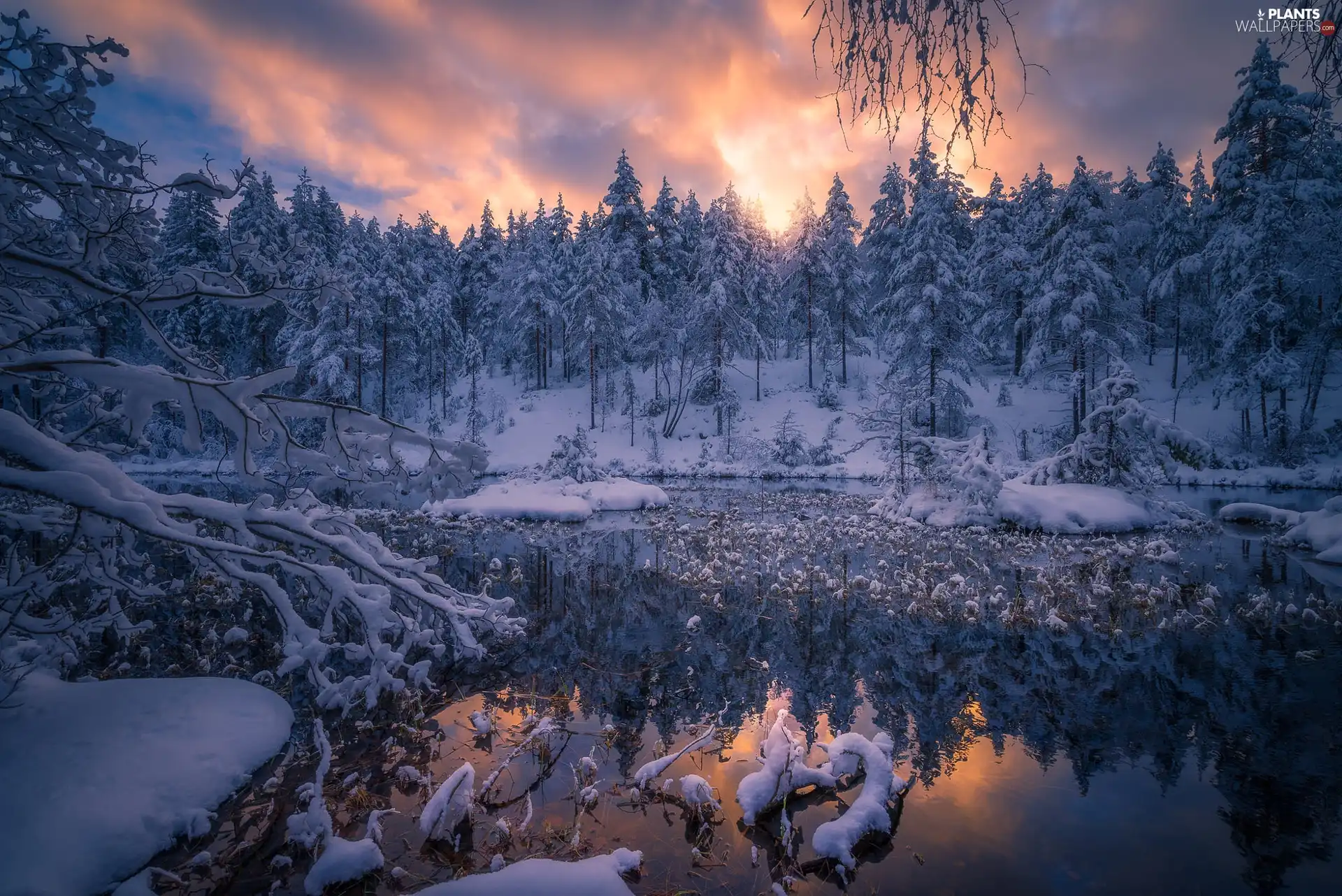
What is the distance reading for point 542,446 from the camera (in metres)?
40.9

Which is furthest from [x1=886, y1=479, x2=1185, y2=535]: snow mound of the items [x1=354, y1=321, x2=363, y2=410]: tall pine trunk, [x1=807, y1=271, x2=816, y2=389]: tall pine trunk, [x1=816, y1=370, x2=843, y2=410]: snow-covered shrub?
[x1=354, y1=321, x2=363, y2=410]: tall pine trunk

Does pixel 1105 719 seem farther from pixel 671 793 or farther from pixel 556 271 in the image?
pixel 556 271

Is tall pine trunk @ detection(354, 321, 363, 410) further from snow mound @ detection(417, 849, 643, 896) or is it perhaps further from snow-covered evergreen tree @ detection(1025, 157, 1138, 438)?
snow-covered evergreen tree @ detection(1025, 157, 1138, 438)

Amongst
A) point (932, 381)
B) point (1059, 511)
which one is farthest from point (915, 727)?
point (932, 381)

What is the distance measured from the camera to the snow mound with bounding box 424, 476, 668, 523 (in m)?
20.5

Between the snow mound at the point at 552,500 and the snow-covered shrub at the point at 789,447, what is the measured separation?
14588 millimetres

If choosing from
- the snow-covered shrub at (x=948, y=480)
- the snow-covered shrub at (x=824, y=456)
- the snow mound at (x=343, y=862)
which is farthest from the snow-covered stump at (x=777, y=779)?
the snow-covered shrub at (x=824, y=456)

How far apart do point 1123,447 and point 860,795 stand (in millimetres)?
18687

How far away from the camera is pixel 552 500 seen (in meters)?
21.2

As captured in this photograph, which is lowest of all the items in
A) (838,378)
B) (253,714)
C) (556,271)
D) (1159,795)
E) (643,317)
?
(1159,795)

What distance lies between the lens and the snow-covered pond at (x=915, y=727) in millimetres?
3967

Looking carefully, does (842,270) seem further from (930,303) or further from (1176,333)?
(1176,333)

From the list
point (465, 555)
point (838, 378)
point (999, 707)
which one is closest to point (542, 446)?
point (838, 378)

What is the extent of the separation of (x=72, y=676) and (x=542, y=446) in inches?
1358
